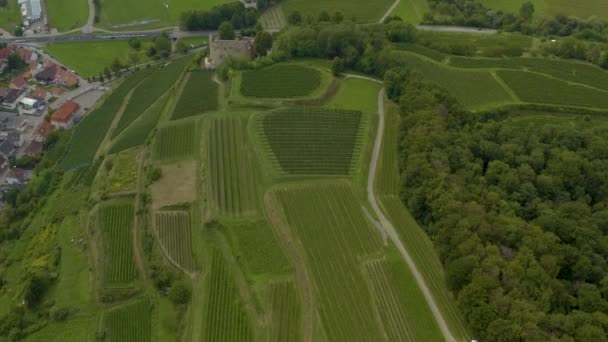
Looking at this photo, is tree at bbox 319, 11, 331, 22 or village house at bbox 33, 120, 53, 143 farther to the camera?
tree at bbox 319, 11, 331, 22

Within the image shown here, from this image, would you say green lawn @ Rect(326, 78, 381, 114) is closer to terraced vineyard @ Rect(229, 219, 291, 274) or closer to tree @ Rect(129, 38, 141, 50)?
terraced vineyard @ Rect(229, 219, 291, 274)

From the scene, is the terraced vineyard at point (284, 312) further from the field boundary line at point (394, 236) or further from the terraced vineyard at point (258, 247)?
the field boundary line at point (394, 236)

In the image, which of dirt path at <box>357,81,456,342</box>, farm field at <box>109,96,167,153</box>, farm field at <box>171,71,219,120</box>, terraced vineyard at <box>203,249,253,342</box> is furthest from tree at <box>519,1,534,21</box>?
terraced vineyard at <box>203,249,253,342</box>

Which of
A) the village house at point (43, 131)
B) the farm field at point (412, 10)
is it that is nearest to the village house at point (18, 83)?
the village house at point (43, 131)

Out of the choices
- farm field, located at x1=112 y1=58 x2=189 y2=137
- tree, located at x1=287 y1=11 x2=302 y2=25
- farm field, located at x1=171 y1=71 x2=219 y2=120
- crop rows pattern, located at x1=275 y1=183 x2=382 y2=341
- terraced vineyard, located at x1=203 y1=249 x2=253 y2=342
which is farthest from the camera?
tree, located at x1=287 y1=11 x2=302 y2=25

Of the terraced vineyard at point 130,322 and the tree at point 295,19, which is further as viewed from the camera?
the tree at point 295,19

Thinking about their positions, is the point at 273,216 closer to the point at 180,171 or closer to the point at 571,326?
the point at 180,171
